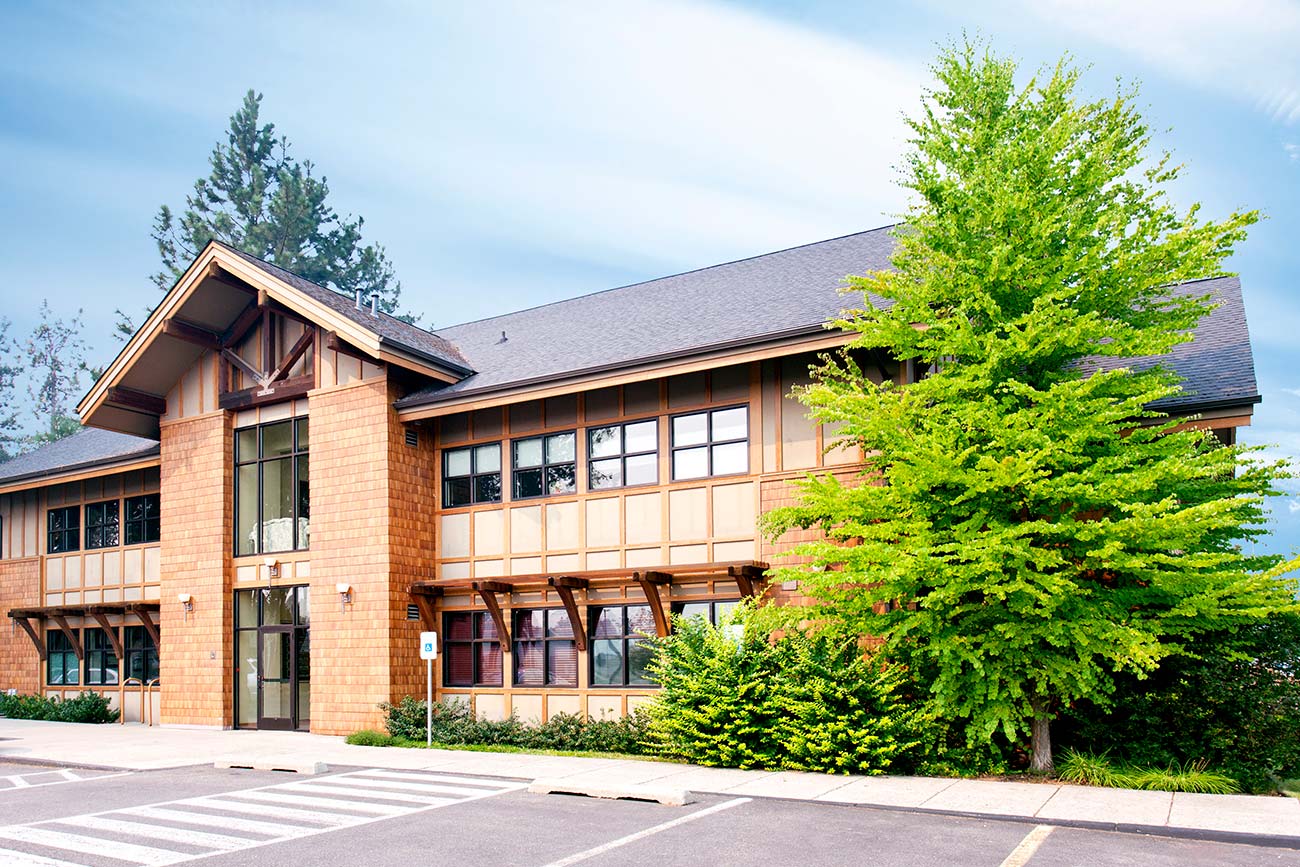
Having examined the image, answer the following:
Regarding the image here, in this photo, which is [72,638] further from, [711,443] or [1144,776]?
[1144,776]

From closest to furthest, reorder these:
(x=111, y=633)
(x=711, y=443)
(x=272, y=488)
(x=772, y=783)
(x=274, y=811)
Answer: (x=274, y=811) → (x=772, y=783) → (x=711, y=443) → (x=272, y=488) → (x=111, y=633)

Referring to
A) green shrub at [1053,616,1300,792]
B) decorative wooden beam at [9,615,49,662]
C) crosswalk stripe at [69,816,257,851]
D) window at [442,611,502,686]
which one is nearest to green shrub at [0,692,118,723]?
decorative wooden beam at [9,615,49,662]

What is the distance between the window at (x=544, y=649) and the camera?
1900 centimetres

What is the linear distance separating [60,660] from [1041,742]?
24.7 metres

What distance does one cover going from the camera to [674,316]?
67.3 feet

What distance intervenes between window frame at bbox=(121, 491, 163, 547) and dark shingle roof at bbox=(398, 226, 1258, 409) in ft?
27.0

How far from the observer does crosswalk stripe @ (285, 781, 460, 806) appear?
43.1ft

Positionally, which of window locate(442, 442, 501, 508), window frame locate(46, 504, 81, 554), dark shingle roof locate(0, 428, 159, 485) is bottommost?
window frame locate(46, 504, 81, 554)

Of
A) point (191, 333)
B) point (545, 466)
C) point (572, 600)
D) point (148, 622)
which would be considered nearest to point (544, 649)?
point (572, 600)

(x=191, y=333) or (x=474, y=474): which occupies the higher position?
(x=191, y=333)

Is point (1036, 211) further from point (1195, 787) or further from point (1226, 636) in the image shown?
point (1195, 787)

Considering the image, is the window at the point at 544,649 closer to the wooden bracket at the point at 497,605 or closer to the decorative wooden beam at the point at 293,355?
the wooden bracket at the point at 497,605

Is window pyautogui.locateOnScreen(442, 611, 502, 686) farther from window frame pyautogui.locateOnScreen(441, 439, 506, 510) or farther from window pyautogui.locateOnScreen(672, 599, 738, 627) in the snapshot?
window pyautogui.locateOnScreen(672, 599, 738, 627)

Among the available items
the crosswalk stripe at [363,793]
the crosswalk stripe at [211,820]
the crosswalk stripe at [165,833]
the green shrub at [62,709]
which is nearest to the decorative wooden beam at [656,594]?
the crosswalk stripe at [363,793]
